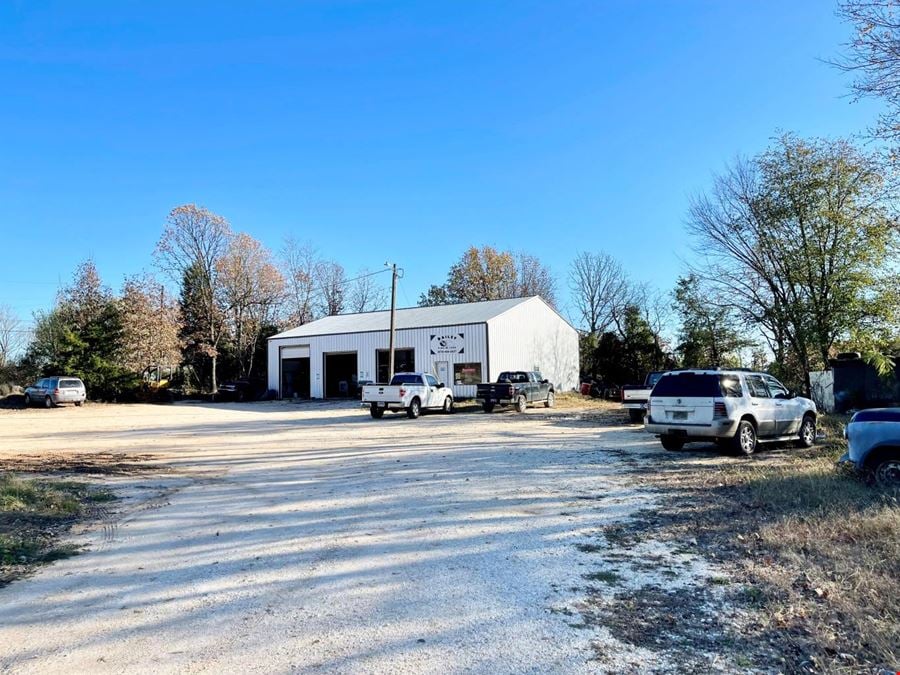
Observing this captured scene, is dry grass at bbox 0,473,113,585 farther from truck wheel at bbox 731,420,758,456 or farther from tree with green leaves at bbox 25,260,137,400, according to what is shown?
tree with green leaves at bbox 25,260,137,400

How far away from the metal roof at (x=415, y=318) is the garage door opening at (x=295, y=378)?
7.17ft

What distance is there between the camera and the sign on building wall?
113 ft

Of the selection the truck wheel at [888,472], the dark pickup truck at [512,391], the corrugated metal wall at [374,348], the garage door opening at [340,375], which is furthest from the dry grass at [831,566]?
the garage door opening at [340,375]

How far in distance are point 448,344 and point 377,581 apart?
30.0 meters

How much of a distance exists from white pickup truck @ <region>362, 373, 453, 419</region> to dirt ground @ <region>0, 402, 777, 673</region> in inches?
498

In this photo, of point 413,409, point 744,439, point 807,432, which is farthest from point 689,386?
point 413,409

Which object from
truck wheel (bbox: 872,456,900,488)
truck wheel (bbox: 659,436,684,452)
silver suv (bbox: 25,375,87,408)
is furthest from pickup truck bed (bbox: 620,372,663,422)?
silver suv (bbox: 25,375,87,408)

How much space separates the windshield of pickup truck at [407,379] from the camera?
25344mm

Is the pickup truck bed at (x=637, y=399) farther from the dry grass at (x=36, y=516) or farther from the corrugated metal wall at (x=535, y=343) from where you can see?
the dry grass at (x=36, y=516)

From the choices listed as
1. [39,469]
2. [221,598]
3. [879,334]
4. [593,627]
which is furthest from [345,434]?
[879,334]

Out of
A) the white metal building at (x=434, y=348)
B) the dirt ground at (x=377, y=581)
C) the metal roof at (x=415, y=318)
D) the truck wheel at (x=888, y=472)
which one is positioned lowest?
the dirt ground at (x=377, y=581)

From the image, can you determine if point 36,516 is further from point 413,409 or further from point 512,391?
point 512,391

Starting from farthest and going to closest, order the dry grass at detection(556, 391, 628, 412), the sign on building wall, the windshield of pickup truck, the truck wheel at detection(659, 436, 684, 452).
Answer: the sign on building wall < the dry grass at detection(556, 391, 628, 412) < the windshield of pickup truck < the truck wheel at detection(659, 436, 684, 452)

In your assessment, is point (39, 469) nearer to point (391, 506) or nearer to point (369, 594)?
point (391, 506)
